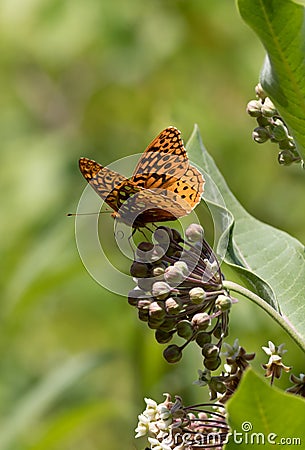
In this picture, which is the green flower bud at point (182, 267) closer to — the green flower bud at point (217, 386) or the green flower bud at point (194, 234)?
the green flower bud at point (194, 234)

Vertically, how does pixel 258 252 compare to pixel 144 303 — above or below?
below

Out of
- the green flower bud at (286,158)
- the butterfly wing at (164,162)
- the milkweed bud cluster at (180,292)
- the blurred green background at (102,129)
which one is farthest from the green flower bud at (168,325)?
the blurred green background at (102,129)

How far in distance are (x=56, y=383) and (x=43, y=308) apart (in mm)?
1319

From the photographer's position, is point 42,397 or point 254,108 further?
point 42,397

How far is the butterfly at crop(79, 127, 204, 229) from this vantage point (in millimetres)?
1358

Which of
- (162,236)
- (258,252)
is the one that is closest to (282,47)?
(162,236)

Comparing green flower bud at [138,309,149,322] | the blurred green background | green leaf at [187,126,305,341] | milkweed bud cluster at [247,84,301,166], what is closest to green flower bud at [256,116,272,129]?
milkweed bud cluster at [247,84,301,166]

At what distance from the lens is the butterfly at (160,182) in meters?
1.36

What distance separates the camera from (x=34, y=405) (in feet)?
10.3

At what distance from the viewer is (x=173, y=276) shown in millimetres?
1362

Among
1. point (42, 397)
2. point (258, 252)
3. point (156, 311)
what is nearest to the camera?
point (156, 311)

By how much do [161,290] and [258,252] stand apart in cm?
44

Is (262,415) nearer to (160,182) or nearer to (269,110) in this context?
(160,182)

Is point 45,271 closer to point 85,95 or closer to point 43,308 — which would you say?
point 43,308
